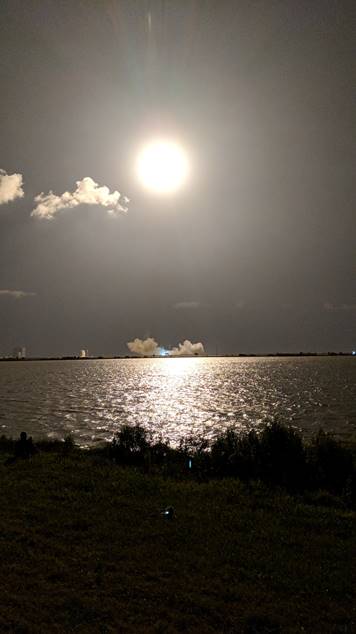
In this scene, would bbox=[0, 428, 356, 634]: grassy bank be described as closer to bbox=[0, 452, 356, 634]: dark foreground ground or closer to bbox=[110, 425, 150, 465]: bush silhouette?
bbox=[0, 452, 356, 634]: dark foreground ground

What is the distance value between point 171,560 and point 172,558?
14cm

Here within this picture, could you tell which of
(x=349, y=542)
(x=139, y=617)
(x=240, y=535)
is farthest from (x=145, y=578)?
(x=349, y=542)

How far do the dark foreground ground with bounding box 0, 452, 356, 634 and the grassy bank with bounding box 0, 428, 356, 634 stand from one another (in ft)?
0.10

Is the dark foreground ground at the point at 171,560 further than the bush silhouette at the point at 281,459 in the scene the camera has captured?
No

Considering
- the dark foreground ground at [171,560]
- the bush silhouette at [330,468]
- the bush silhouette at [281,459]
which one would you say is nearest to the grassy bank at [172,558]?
the dark foreground ground at [171,560]

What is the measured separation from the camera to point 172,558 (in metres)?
10.7

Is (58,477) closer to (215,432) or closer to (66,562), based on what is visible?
(66,562)

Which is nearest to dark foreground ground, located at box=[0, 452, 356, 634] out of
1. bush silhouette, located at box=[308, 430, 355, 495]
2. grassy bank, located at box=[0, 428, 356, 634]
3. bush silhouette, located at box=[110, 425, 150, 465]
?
grassy bank, located at box=[0, 428, 356, 634]

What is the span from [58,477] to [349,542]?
11.6 metres

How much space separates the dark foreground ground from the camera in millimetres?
8250

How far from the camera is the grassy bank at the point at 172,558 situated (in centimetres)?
827

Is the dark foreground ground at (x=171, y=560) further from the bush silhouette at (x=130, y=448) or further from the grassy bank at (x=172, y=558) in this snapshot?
the bush silhouette at (x=130, y=448)

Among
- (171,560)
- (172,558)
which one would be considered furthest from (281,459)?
(171,560)

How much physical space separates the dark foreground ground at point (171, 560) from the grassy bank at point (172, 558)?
0.10ft
